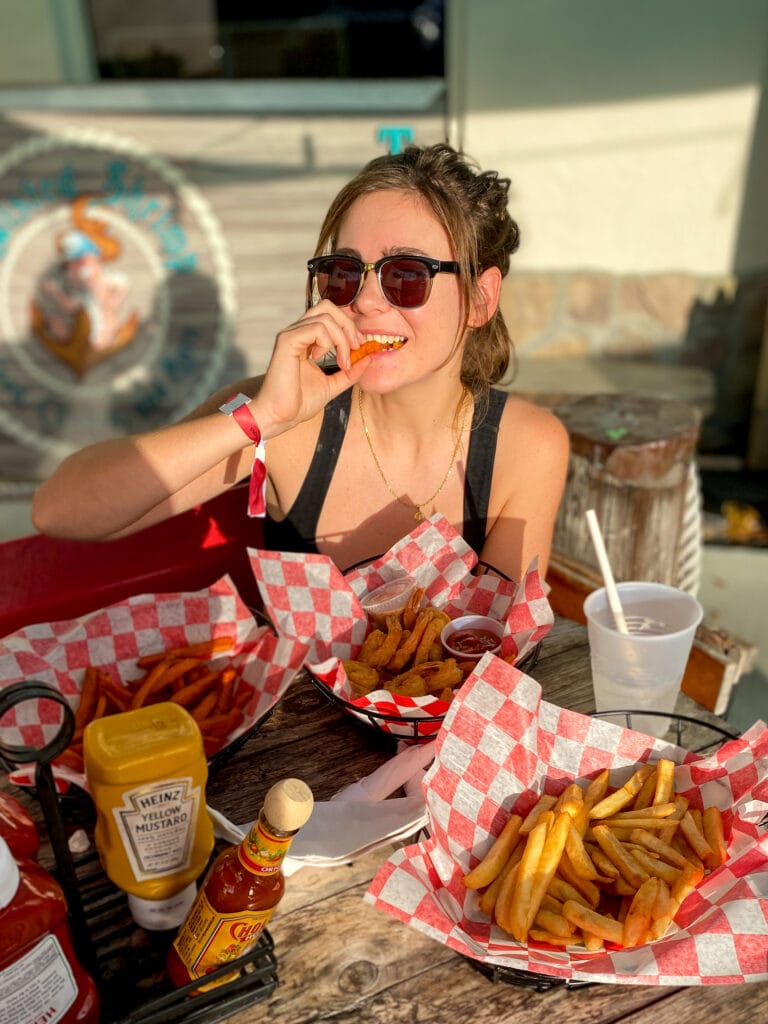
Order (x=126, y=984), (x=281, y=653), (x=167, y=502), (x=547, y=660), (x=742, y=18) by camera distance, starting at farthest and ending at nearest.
Answer: 1. (x=742, y=18)
2. (x=167, y=502)
3. (x=547, y=660)
4. (x=281, y=653)
5. (x=126, y=984)

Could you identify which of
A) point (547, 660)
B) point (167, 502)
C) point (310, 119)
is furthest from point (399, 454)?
point (310, 119)

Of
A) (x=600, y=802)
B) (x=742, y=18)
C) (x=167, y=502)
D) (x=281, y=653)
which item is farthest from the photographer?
(x=742, y=18)

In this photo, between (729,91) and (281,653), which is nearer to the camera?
(281,653)

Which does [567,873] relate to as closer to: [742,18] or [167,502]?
[167,502]

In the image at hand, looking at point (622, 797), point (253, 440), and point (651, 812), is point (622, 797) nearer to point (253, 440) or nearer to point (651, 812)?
point (651, 812)

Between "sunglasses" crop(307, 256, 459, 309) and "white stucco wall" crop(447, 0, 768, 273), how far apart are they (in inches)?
181

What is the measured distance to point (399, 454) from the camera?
2.47 m

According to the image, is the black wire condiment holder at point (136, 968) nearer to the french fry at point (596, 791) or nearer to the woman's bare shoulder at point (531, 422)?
the french fry at point (596, 791)

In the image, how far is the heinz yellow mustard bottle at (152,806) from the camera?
106 centimetres

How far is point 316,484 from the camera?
7.93ft

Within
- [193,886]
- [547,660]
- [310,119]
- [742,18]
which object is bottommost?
[547,660]

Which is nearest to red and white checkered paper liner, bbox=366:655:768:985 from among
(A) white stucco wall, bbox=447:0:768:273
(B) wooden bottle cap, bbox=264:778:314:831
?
(B) wooden bottle cap, bbox=264:778:314:831

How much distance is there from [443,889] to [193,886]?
1.22ft

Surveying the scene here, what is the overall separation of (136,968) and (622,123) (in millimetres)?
6316
